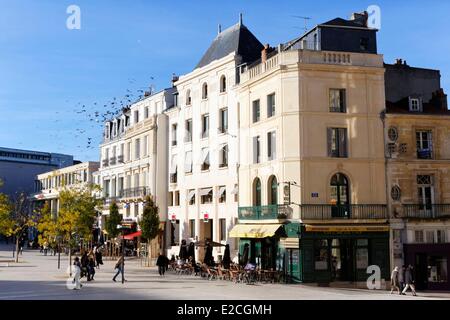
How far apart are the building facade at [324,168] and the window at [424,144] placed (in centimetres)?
251

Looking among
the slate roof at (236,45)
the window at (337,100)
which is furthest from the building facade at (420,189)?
the slate roof at (236,45)

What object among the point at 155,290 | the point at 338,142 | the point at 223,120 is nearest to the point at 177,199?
the point at 223,120

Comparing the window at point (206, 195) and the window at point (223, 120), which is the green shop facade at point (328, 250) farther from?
the window at point (206, 195)

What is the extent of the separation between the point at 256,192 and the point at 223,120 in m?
7.83

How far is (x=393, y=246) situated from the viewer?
105ft

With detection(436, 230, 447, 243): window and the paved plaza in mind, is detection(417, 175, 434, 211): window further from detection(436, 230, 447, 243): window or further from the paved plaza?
the paved plaza

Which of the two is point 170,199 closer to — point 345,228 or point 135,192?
point 135,192

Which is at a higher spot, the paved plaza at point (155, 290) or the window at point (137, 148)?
the window at point (137, 148)

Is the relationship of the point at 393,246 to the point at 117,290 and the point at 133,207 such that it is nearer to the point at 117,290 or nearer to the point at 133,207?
Answer: the point at 117,290

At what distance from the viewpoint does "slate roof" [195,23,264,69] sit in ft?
136

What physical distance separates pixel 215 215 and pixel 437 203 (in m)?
15.7

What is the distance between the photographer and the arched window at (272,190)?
110 feet

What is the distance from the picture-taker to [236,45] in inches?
1656

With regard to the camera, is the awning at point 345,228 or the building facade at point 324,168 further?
the building facade at point 324,168
